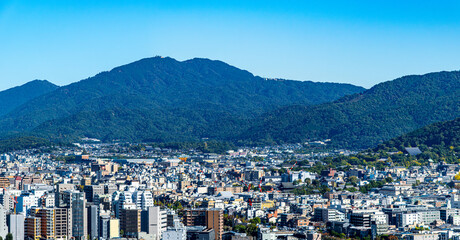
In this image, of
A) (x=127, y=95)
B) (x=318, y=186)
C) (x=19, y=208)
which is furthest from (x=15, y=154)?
(x=127, y=95)

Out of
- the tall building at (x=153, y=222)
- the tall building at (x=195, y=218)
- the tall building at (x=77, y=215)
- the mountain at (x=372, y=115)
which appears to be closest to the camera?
the tall building at (x=77, y=215)

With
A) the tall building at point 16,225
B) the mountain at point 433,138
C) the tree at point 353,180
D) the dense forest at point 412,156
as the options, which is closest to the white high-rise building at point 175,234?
the tall building at point 16,225

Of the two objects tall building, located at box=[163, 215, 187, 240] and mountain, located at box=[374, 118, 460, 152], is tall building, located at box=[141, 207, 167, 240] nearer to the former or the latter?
tall building, located at box=[163, 215, 187, 240]

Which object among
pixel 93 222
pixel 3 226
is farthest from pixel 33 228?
pixel 93 222

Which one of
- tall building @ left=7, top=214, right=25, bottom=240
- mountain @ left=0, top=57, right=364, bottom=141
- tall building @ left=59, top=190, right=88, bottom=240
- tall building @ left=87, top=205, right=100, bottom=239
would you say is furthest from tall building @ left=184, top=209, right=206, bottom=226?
mountain @ left=0, top=57, right=364, bottom=141

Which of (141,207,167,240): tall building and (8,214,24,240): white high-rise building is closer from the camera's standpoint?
(8,214,24,240): white high-rise building

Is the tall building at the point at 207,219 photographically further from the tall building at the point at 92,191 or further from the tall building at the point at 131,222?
the tall building at the point at 92,191

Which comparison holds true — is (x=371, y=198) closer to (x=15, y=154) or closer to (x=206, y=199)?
(x=206, y=199)

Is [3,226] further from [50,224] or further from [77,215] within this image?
[77,215]
